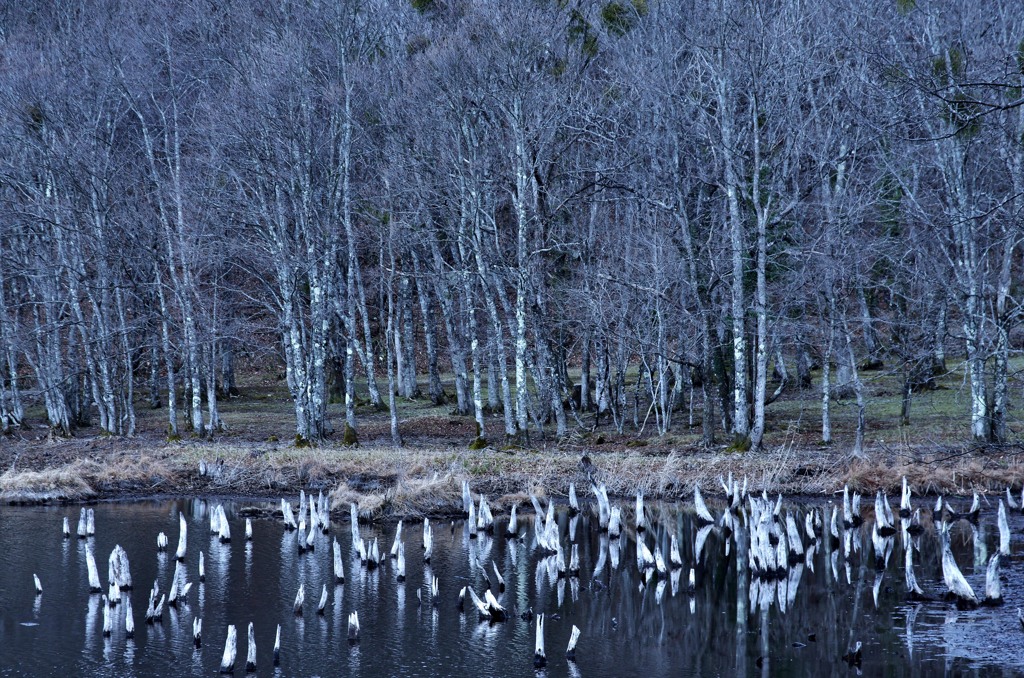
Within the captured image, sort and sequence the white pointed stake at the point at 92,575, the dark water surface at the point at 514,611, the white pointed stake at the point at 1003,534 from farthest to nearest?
the white pointed stake at the point at 1003,534
the white pointed stake at the point at 92,575
the dark water surface at the point at 514,611

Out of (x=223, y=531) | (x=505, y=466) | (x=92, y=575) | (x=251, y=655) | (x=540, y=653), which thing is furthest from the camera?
(x=505, y=466)

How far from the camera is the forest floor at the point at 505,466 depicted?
23078 mm

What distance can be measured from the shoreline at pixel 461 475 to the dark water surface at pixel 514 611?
7.94 feet

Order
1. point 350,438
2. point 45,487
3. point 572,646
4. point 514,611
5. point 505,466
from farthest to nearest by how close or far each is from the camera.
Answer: point 350,438, point 505,466, point 45,487, point 514,611, point 572,646

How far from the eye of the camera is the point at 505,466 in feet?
80.8

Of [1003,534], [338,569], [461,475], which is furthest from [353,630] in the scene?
[461,475]

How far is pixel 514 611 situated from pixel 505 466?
960 centimetres

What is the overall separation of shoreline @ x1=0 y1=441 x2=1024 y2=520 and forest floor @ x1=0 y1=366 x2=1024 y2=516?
0.03 m

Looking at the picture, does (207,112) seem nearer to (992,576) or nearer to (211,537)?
(211,537)

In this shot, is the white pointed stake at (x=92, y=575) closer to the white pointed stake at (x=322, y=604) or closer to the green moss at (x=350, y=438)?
the white pointed stake at (x=322, y=604)

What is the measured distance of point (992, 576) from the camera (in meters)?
14.4

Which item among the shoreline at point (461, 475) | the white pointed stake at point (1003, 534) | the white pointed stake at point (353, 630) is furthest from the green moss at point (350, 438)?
the white pointed stake at point (1003, 534)

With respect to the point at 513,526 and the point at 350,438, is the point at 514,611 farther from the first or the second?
the point at 350,438

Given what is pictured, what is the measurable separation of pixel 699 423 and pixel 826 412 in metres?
6.98
